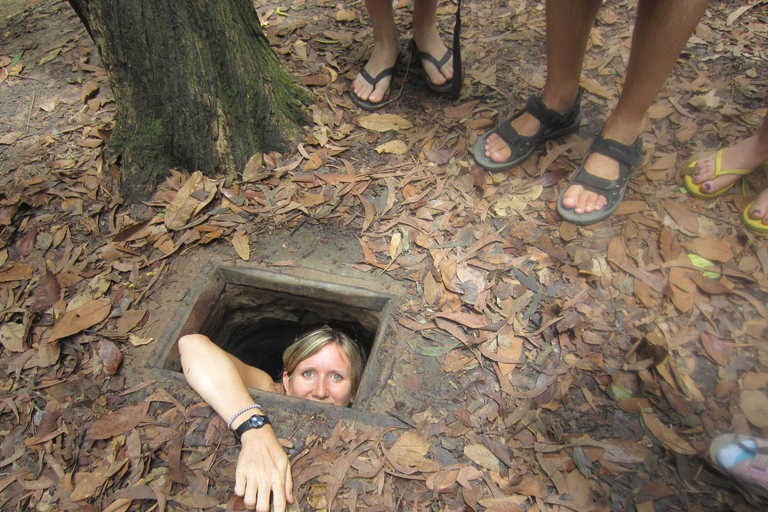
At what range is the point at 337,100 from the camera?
314 cm

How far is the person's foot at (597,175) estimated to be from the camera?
7.88 feet

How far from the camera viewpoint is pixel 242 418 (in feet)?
6.15

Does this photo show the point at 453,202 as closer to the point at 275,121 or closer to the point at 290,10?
the point at 275,121

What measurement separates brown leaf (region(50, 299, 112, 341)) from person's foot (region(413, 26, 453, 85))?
2468 mm

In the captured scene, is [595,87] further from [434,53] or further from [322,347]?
[322,347]

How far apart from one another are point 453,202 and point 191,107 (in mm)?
1608

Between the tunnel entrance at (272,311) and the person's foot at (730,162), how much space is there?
187cm

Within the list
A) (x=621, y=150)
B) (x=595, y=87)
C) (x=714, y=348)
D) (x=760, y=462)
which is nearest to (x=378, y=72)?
(x=595, y=87)

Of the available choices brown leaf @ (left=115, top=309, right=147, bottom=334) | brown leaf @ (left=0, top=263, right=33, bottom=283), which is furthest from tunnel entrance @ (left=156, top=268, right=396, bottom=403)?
brown leaf @ (left=0, top=263, right=33, bottom=283)

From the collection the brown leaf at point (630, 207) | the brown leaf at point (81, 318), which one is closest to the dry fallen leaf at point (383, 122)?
the brown leaf at point (630, 207)

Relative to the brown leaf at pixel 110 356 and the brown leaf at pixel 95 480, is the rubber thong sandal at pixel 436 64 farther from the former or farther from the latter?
the brown leaf at pixel 95 480

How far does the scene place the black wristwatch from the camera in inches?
72.2

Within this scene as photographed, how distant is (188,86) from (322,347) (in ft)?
5.39

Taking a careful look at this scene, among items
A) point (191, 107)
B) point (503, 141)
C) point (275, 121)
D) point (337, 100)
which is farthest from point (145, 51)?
point (503, 141)
